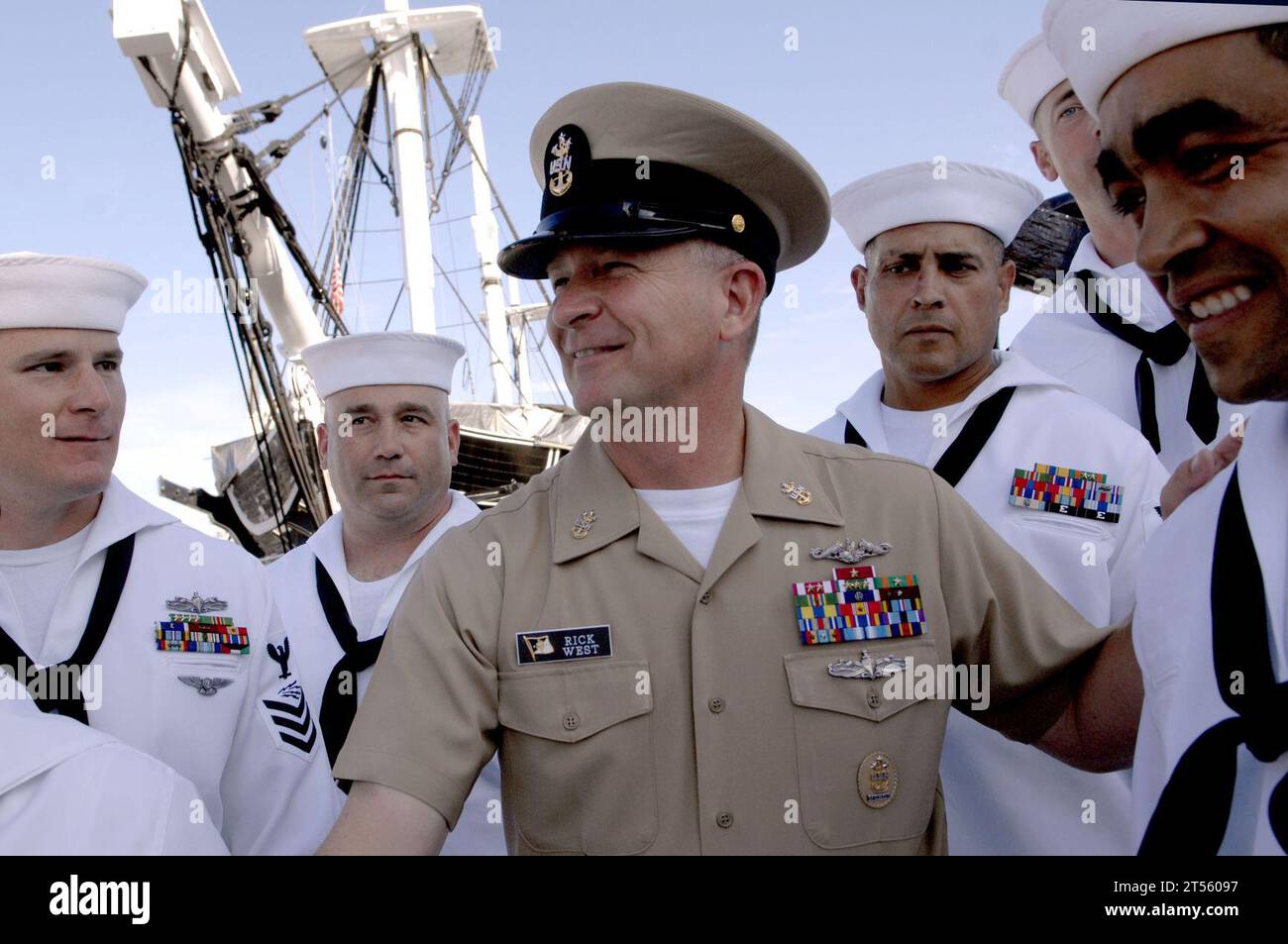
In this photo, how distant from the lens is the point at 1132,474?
9.77ft

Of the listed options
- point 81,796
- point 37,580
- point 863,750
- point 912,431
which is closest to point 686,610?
point 863,750

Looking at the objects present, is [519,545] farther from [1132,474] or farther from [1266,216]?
[1132,474]

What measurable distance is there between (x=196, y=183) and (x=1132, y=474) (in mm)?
12214

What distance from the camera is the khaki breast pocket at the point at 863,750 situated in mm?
1983

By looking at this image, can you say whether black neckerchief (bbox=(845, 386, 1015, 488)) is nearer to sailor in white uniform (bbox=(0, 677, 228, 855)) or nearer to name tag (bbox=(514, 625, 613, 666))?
name tag (bbox=(514, 625, 613, 666))

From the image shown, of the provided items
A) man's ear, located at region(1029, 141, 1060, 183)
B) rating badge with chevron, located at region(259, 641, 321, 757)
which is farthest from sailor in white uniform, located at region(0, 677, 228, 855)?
man's ear, located at region(1029, 141, 1060, 183)

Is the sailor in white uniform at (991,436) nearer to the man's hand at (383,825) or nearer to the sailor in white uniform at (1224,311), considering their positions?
the sailor in white uniform at (1224,311)

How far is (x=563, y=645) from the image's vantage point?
2.04 m

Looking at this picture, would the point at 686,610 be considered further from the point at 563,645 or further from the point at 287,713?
the point at 287,713

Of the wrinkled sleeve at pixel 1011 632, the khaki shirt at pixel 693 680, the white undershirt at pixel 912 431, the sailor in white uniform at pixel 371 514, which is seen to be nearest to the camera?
the khaki shirt at pixel 693 680

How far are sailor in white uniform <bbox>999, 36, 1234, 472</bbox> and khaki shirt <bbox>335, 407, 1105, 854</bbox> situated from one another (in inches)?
63.2

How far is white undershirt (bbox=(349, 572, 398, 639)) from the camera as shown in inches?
154

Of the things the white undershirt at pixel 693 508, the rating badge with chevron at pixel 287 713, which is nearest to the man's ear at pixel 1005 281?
the white undershirt at pixel 693 508

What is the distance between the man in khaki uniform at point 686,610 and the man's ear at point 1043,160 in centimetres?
174
